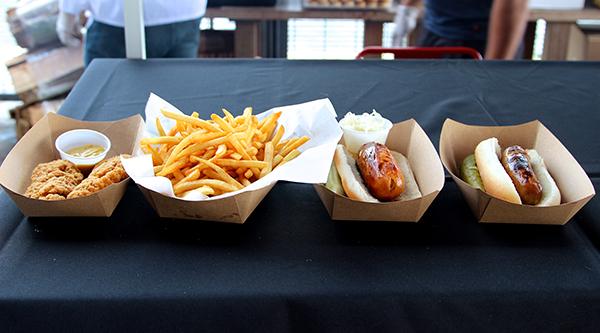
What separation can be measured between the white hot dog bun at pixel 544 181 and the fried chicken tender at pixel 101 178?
2.41 ft

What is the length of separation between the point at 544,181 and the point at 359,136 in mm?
349

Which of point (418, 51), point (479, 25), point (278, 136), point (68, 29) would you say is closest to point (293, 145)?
point (278, 136)

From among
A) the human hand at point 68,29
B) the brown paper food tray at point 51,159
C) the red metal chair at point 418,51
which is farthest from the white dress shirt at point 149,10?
the brown paper food tray at point 51,159

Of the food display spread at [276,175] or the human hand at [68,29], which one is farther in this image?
the human hand at [68,29]

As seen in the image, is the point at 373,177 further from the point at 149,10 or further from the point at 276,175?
the point at 149,10

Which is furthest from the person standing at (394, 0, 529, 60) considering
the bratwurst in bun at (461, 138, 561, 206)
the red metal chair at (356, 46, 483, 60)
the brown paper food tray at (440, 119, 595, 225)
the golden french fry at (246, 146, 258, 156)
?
the golden french fry at (246, 146, 258, 156)

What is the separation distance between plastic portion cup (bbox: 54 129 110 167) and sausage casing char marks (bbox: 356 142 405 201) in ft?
1.72

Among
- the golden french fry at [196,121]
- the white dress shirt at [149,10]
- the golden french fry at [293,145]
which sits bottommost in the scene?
the golden french fry at [293,145]

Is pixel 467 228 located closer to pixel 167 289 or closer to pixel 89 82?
pixel 167 289

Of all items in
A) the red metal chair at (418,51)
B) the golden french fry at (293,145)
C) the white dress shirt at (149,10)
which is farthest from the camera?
the white dress shirt at (149,10)

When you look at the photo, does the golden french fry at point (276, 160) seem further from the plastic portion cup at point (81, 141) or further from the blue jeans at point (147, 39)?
the blue jeans at point (147, 39)

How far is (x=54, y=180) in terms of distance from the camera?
1130mm

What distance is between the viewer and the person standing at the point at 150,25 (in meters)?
2.54

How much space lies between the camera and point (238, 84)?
1.93 m
